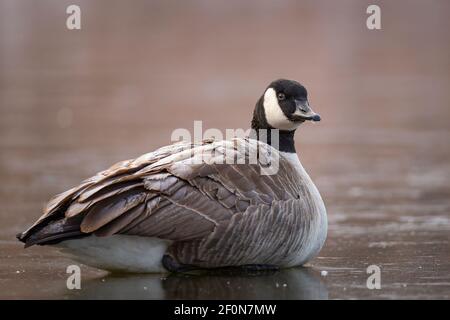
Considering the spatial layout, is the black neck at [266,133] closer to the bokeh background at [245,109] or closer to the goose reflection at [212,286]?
the bokeh background at [245,109]

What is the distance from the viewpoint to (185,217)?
6.41 meters

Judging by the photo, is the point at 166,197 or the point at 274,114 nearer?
the point at 166,197

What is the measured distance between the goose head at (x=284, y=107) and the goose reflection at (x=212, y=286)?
1202 mm

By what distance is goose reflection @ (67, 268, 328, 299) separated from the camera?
20.0ft

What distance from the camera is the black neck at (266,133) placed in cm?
748

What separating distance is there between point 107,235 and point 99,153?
6.97 meters

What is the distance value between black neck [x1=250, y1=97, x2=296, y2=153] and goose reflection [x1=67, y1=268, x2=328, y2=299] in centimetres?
109

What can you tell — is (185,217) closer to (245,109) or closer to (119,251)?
(119,251)

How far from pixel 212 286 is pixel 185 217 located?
19.6 inches

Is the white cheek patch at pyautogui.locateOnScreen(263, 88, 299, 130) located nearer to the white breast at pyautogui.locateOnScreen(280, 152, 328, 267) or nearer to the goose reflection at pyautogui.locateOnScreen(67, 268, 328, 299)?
the white breast at pyautogui.locateOnScreen(280, 152, 328, 267)

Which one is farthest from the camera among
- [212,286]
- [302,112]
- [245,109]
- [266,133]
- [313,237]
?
[245,109]

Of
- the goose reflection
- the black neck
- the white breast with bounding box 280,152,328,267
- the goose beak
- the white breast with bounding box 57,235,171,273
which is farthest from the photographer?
Result: the black neck

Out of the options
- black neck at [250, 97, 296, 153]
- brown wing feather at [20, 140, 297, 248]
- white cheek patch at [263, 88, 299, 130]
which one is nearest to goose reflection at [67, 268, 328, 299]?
brown wing feather at [20, 140, 297, 248]

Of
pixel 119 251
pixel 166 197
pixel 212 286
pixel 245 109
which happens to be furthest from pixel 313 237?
pixel 245 109
